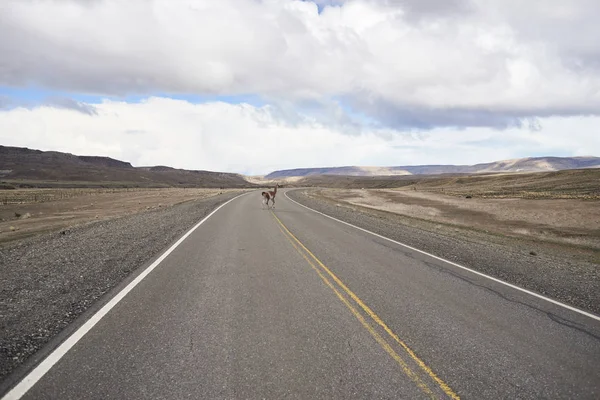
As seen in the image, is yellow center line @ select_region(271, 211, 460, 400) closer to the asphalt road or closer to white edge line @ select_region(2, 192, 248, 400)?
the asphalt road

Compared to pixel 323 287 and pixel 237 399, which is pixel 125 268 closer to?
pixel 323 287

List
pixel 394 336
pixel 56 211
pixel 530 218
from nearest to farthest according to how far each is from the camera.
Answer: pixel 394 336
pixel 530 218
pixel 56 211

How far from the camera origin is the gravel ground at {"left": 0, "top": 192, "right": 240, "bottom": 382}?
5.30 meters

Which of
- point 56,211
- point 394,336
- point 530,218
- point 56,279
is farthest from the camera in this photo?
point 56,211

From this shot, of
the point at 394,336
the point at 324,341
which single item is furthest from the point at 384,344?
the point at 324,341

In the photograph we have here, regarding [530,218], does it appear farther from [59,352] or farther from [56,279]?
[59,352]

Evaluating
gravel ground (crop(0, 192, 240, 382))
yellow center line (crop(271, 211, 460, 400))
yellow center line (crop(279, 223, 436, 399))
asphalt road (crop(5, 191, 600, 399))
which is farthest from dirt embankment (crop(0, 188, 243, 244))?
yellow center line (crop(279, 223, 436, 399))

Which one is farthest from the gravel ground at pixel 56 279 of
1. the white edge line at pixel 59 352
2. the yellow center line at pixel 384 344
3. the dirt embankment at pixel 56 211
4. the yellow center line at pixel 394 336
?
the dirt embankment at pixel 56 211

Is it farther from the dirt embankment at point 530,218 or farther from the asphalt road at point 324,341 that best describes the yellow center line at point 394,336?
the dirt embankment at point 530,218

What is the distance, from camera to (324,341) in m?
5.34

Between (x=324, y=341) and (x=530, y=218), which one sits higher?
(x=324, y=341)

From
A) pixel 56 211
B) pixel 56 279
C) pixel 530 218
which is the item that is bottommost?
pixel 530 218

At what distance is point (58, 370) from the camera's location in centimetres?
438

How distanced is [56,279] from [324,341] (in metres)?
6.49
